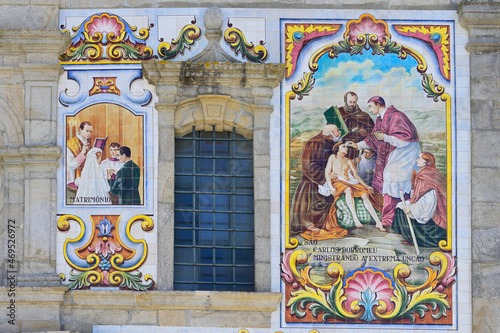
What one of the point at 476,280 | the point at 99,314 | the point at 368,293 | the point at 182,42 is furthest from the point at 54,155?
the point at 476,280

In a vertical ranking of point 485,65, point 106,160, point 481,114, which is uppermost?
point 485,65

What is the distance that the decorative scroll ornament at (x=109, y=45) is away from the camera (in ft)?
55.9

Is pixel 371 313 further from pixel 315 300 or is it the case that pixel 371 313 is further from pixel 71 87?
pixel 71 87

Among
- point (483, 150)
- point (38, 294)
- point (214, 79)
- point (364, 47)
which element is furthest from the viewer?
point (364, 47)

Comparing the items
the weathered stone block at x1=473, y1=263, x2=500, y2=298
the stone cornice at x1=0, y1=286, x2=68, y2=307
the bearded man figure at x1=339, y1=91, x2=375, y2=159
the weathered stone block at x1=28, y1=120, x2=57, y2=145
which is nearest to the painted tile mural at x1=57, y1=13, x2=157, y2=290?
the weathered stone block at x1=28, y1=120, x2=57, y2=145

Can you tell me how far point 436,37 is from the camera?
56.0 ft

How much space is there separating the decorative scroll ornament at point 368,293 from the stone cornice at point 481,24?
9.83 ft

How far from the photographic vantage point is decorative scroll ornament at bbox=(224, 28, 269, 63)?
16984mm

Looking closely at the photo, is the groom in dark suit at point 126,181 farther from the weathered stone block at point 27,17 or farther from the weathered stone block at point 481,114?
the weathered stone block at point 481,114

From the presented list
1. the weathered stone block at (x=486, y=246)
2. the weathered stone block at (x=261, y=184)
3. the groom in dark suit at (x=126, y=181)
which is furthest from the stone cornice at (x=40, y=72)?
the weathered stone block at (x=486, y=246)

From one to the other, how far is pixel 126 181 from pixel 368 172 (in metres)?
3.36

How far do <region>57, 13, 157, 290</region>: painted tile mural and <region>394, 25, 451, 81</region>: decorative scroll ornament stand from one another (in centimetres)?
372

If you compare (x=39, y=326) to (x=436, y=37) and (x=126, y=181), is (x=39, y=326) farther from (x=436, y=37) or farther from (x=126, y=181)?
(x=436, y=37)

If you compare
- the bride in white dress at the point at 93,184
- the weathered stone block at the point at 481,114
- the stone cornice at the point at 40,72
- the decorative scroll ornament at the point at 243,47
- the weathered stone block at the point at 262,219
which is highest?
the decorative scroll ornament at the point at 243,47
